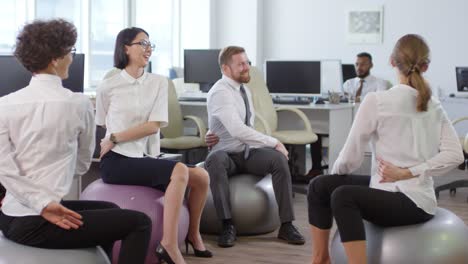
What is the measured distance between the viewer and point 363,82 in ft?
26.7

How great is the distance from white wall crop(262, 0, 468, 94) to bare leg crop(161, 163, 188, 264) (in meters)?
6.77

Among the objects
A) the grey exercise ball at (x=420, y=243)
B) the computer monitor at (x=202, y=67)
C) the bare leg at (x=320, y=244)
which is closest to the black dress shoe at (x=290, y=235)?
the bare leg at (x=320, y=244)

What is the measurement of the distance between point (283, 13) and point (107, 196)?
24.4ft

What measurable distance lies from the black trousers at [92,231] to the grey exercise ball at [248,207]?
179 cm

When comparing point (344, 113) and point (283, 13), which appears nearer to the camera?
point (344, 113)

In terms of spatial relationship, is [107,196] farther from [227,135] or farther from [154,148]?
[227,135]

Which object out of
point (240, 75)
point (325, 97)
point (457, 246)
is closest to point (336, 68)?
point (325, 97)

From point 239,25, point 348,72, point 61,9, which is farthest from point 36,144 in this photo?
point 239,25

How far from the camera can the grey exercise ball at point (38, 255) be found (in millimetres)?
2539

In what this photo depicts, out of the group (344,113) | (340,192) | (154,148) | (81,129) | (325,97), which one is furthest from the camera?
(325,97)

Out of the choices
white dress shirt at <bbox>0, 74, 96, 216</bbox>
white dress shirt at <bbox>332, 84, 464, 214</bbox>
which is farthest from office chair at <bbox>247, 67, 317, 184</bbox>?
white dress shirt at <bbox>0, 74, 96, 216</bbox>

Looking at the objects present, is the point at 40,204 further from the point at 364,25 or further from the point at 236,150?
the point at 364,25

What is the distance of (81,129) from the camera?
2.61m

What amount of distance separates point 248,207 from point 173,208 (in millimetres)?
974
